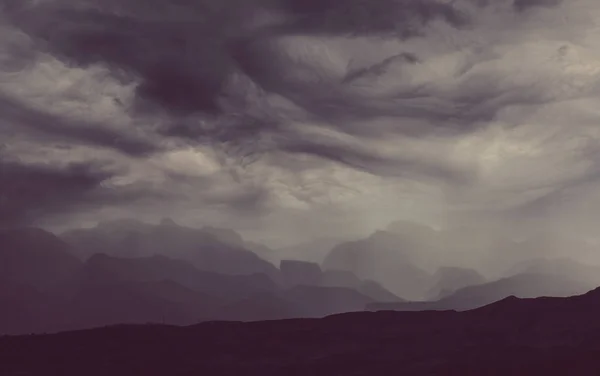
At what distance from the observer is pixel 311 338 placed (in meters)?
122

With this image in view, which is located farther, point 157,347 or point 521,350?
point 157,347

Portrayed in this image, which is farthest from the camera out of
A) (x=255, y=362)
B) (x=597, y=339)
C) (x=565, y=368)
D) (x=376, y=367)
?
(x=255, y=362)

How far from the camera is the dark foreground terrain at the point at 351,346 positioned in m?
91.8

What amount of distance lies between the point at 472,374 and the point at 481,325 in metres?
26.8

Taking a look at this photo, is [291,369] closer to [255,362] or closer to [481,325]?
[255,362]

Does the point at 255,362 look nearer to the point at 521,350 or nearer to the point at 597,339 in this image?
the point at 521,350

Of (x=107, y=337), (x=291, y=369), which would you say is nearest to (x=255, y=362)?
(x=291, y=369)

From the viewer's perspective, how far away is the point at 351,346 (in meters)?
114

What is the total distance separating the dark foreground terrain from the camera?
9181 centimetres

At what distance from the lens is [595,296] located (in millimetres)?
114625

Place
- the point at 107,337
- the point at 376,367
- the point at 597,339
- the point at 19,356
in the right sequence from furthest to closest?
the point at 107,337, the point at 19,356, the point at 376,367, the point at 597,339

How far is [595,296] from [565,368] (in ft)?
114

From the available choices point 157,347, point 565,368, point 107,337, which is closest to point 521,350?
point 565,368

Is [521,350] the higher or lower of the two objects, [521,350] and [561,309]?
the lower
